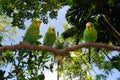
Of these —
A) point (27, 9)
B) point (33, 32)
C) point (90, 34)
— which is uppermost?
point (27, 9)

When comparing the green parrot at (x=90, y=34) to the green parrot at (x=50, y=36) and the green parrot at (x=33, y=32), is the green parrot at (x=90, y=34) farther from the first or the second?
the green parrot at (x=33, y=32)

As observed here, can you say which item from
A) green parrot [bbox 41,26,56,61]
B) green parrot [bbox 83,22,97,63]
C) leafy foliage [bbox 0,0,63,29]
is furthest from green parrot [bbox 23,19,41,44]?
leafy foliage [bbox 0,0,63,29]

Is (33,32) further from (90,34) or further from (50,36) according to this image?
(90,34)

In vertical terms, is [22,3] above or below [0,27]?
below

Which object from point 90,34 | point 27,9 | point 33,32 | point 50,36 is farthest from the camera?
point 27,9

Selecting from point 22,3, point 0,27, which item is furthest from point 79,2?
point 0,27

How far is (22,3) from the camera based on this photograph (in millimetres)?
17609

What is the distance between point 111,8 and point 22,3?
16.2 feet

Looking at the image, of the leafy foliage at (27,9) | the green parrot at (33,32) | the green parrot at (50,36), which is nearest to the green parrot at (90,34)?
the green parrot at (50,36)

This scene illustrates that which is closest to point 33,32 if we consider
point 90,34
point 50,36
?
point 50,36

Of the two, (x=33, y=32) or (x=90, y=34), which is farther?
(x=33, y=32)

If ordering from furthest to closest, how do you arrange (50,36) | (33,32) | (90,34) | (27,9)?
1. (27,9)
2. (33,32)
3. (50,36)
4. (90,34)

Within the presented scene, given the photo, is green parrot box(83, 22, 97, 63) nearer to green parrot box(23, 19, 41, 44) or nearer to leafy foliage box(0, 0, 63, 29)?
green parrot box(23, 19, 41, 44)

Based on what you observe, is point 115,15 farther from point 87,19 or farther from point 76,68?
point 76,68
